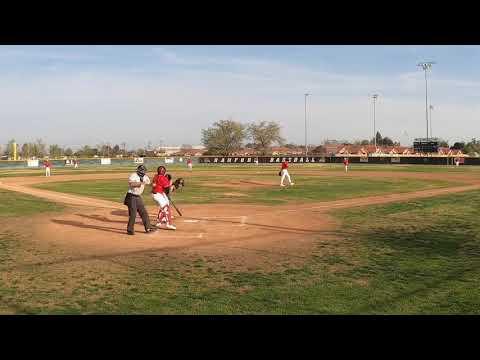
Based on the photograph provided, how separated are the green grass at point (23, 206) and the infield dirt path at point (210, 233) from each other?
47.4 inches

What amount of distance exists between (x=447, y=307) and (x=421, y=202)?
13727 mm

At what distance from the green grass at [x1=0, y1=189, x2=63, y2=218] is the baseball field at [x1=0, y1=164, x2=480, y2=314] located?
341 millimetres

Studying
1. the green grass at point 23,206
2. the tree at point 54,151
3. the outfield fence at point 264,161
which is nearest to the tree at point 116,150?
the tree at point 54,151

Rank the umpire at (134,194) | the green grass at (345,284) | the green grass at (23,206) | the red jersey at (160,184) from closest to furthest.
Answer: the green grass at (345,284)
the umpire at (134,194)
the red jersey at (160,184)
the green grass at (23,206)

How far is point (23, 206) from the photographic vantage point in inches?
677

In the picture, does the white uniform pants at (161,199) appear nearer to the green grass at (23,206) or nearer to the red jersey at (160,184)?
the red jersey at (160,184)

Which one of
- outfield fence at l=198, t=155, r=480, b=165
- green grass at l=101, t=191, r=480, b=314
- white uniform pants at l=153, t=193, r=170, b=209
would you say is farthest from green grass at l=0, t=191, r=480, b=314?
outfield fence at l=198, t=155, r=480, b=165

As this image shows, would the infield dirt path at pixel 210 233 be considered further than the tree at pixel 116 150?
No

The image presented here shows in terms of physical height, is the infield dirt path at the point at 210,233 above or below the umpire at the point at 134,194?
below

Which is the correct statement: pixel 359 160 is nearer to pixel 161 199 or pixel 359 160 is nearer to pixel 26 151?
pixel 161 199

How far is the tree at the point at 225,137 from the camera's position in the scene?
433 feet

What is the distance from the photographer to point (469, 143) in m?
126

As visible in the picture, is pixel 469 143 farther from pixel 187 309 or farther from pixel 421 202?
pixel 187 309
